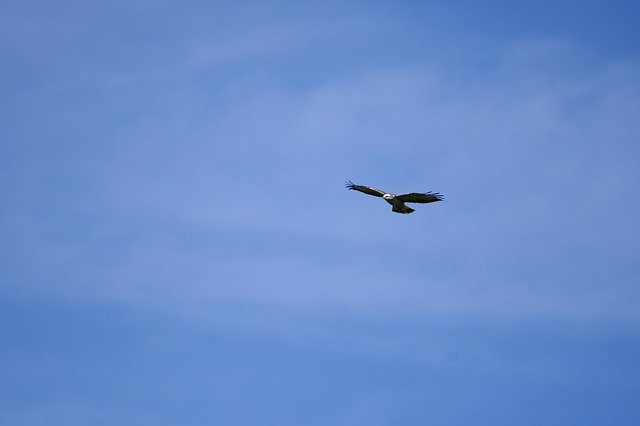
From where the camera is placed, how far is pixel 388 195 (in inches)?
3472

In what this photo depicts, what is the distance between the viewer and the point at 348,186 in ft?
296

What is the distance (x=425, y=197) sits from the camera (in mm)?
86750

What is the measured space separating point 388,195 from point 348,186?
2.83m

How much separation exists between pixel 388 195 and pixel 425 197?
7.13 ft

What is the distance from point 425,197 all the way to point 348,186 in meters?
4.98
